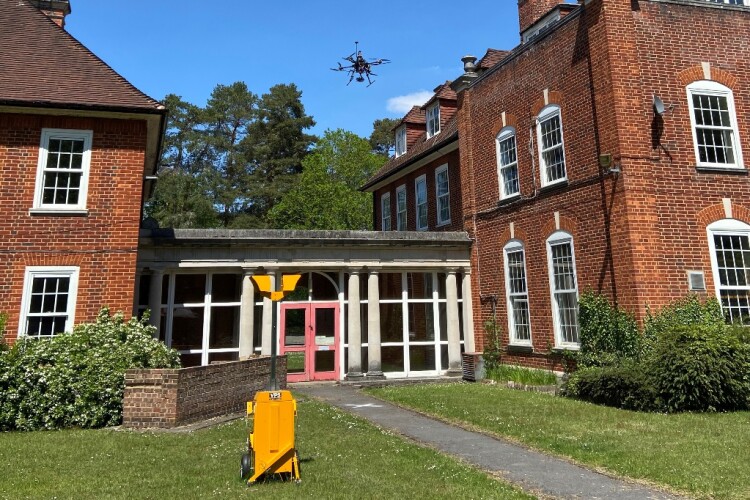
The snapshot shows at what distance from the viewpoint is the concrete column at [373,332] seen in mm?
15117

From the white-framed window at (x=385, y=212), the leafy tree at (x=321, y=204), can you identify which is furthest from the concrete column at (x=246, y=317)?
the leafy tree at (x=321, y=204)

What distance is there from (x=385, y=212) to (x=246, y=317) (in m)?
11.8

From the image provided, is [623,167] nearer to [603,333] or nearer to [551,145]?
[551,145]

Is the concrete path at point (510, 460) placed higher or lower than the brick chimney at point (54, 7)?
lower

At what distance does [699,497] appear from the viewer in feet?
16.2

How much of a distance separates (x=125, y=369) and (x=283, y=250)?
6.06 m

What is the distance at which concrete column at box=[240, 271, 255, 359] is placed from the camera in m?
14.1

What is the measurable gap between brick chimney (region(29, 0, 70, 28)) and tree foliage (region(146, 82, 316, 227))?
24827mm

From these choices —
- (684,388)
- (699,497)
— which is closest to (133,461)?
(699,497)

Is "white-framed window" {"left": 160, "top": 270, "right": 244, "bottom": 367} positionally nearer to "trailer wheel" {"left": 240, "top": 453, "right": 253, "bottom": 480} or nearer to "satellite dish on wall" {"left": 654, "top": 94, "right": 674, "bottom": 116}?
"trailer wheel" {"left": 240, "top": 453, "right": 253, "bottom": 480}

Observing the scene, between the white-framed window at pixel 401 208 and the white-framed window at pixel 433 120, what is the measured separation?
2.71 m

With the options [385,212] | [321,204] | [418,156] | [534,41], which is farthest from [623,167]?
[321,204]

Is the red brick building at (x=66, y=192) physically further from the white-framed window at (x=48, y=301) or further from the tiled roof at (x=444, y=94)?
A: the tiled roof at (x=444, y=94)

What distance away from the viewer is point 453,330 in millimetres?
16000
